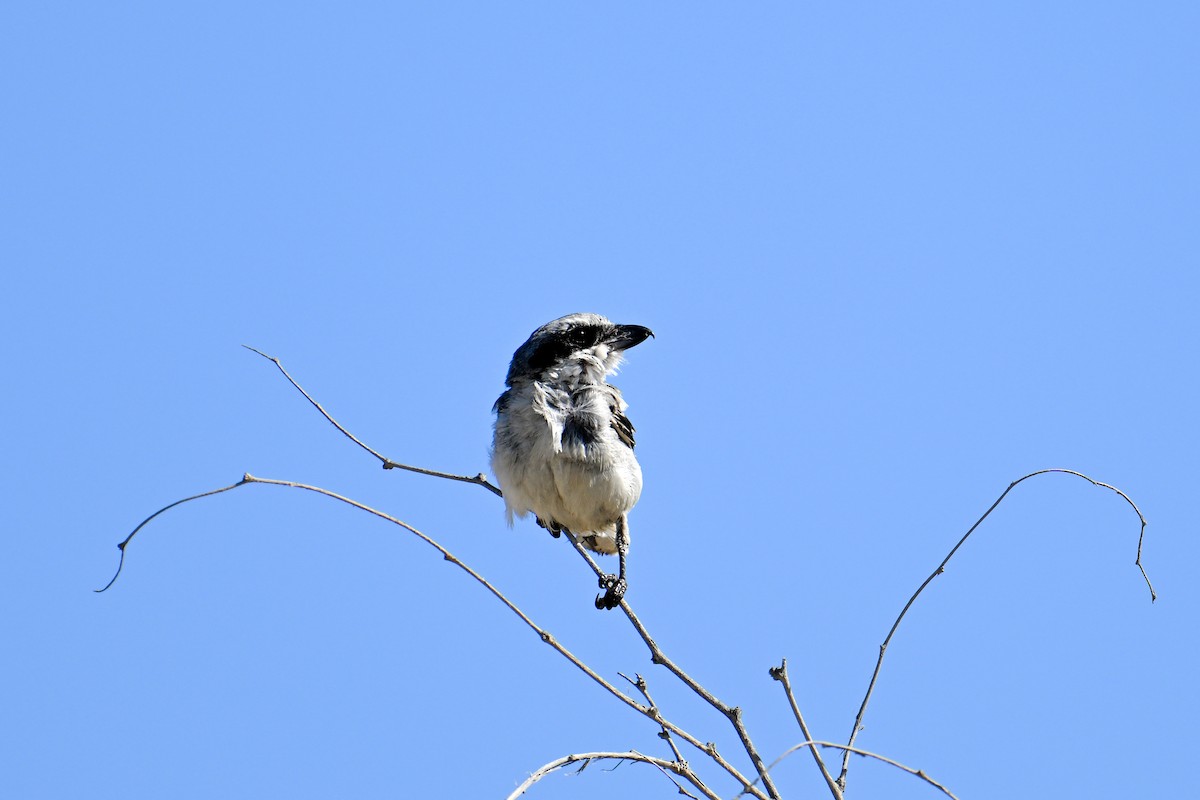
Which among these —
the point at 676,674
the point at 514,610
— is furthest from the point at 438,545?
the point at 676,674

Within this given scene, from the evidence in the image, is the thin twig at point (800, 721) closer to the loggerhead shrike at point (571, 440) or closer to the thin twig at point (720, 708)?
the thin twig at point (720, 708)

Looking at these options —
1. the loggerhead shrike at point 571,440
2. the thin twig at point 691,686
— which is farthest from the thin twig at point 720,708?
the loggerhead shrike at point 571,440

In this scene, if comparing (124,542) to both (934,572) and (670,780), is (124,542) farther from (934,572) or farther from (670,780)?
(934,572)

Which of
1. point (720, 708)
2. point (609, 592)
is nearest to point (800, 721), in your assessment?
point (720, 708)

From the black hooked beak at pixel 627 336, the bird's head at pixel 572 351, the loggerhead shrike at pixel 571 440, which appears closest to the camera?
the loggerhead shrike at pixel 571 440

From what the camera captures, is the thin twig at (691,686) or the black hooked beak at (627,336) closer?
the thin twig at (691,686)

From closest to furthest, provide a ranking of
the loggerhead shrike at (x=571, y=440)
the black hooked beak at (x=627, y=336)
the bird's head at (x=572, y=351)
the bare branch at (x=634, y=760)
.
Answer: the bare branch at (x=634, y=760)
the loggerhead shrike at (x=571, y=440)
the bird's head at (x=572, y=351)
the black hooked beak at (x=627, y=336)

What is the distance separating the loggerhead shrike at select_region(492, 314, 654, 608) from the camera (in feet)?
22.8

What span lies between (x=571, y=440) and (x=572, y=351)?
748 mm

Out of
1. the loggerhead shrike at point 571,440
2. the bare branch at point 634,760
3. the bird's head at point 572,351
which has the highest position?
the bird's head at point 572,351

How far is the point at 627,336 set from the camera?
25.3 feet

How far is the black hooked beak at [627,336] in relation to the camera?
7.66m

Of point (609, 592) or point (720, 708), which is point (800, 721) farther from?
point (609, 592)

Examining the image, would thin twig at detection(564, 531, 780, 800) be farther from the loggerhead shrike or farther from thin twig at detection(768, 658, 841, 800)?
the loggerhead shrike
